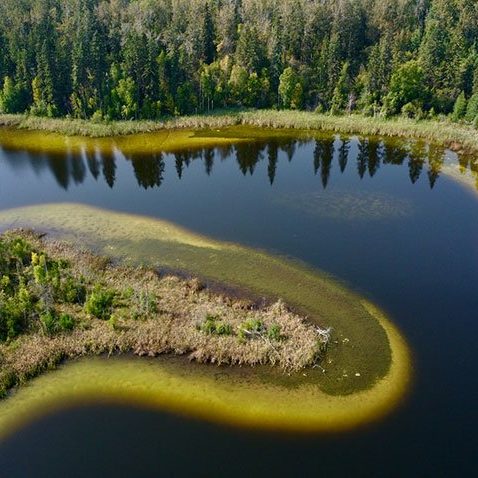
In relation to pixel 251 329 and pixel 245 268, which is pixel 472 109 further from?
pixel 251 329

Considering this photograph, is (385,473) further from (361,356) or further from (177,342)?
(177,342)

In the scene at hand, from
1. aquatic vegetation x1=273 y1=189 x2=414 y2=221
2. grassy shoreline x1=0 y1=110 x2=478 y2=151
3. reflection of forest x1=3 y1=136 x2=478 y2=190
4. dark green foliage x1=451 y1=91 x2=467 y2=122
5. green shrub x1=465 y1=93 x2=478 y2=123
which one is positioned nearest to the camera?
aquatic vegetation x1=273 y1=189 x2=414 y2=221

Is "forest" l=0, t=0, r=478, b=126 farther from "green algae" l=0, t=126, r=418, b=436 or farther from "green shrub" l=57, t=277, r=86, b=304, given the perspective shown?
"green shrub" l=57, t=277, r=86, b=304

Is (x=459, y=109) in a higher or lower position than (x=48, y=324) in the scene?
higher

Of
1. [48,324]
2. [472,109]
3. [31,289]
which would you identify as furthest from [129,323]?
[472,109]

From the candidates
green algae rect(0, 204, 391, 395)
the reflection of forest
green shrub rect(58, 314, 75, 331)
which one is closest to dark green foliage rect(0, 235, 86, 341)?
green shrub rect(58, 314, 75, 331)

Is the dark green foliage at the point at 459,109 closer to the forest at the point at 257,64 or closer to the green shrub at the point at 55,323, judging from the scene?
the forest at the point at 257,64
